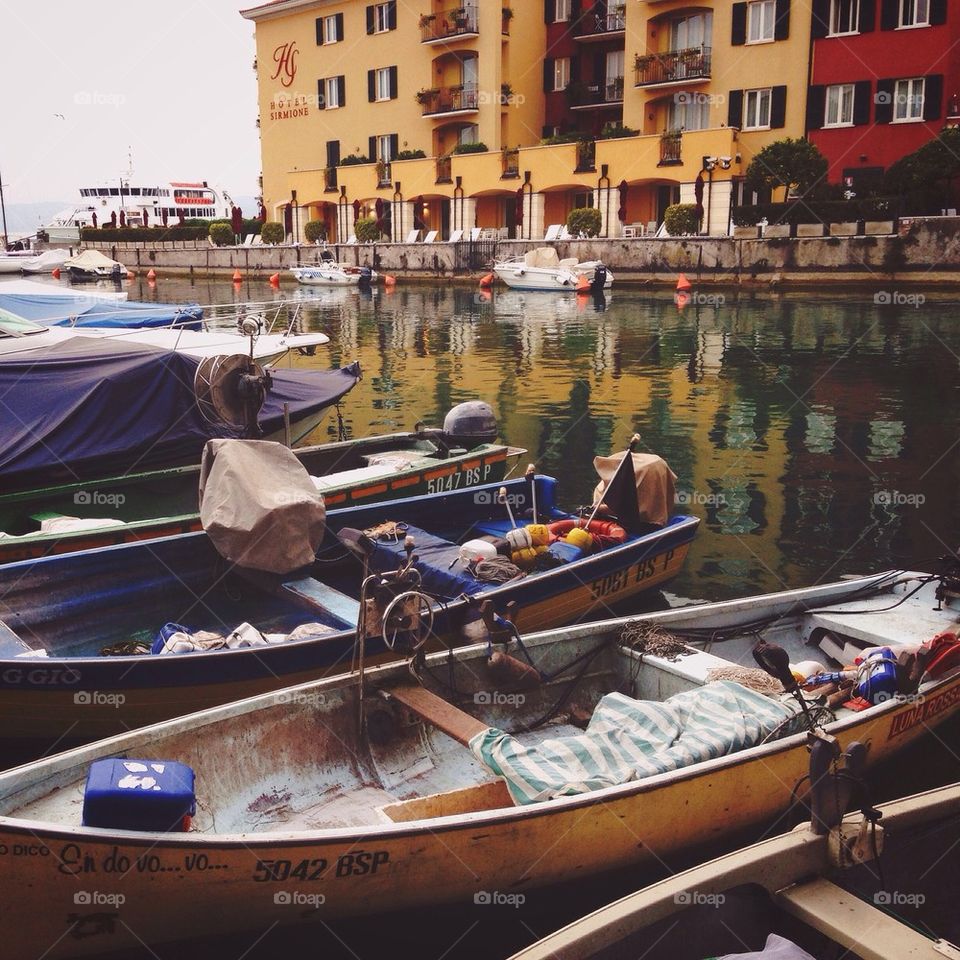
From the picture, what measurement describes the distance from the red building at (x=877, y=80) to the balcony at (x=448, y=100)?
16.8 metres

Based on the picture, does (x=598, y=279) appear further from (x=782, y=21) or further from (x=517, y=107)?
(x=517, y=107)

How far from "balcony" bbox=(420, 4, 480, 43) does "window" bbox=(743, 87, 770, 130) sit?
46.9 ft

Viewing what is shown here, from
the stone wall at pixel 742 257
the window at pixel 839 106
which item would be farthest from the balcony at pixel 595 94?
the window at pixel 839 106

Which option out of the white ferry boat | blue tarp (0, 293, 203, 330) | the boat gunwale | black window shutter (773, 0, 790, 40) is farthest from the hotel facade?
the boat gunwale

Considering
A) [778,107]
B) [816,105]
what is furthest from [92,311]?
[816,105]

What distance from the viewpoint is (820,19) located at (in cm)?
4078

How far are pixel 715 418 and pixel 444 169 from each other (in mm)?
36344

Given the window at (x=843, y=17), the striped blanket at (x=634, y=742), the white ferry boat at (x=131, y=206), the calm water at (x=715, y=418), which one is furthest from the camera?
the white ferry boat at (x=131, y=206)

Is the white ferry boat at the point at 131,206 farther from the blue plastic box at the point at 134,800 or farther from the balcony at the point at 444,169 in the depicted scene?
the blue plastic box at the point at 134,800

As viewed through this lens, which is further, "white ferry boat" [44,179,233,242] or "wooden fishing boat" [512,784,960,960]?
"white ferry boat" [44,179,233,242]

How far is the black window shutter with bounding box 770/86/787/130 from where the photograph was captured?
41750 mm

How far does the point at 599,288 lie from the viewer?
4166cm

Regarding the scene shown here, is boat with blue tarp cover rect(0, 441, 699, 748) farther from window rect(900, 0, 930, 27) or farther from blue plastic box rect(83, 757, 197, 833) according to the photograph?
window rect(900, 0, 930, 27)

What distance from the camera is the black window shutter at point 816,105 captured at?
Result: 135 feet
